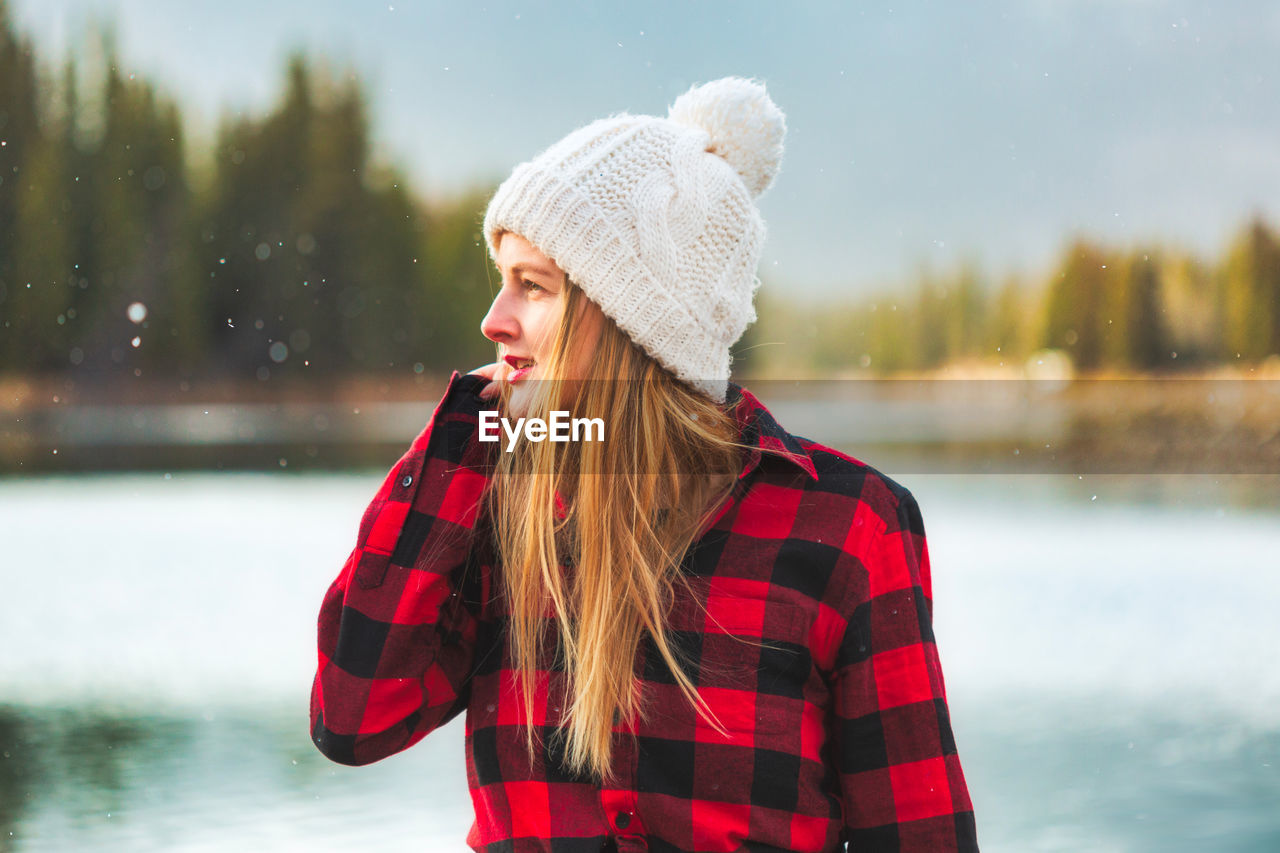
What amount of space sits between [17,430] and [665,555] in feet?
39.8

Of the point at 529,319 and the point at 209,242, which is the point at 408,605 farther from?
the point at 209,242

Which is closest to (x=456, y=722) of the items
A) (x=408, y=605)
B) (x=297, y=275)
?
(x=408, y=605)

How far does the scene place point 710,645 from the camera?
846 millimetres

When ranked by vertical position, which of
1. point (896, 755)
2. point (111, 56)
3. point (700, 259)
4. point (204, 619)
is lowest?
point (204, 619)

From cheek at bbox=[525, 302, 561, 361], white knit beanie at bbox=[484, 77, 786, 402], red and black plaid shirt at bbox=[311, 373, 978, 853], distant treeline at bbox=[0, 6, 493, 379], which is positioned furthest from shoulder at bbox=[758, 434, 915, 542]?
distant treeline at bbox=[0, 6, 493, 379]

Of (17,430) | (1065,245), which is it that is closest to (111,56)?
(17,430)

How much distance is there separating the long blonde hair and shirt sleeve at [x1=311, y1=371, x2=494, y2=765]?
5cm

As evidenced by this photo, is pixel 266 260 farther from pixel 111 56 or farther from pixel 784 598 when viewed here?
pixel 784 598

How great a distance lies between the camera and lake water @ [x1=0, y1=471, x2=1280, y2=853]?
3553 mm

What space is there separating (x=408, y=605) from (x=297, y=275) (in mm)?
10763

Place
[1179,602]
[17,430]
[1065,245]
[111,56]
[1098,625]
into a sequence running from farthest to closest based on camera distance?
[17,430] < [111,56] < [1065,245] < [1179,602] < [1098,625]

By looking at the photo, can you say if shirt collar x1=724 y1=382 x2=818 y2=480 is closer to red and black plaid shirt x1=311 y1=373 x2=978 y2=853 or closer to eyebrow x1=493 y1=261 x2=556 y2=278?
red and black plaid shirt x1=311 y1=373 x2=978 y2=853

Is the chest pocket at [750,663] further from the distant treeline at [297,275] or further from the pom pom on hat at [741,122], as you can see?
the distant treeline at [297,275]

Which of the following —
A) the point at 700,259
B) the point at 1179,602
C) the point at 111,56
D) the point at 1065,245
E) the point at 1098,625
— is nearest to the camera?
the point at 700,259
